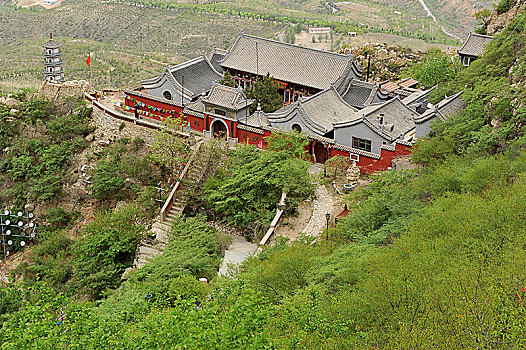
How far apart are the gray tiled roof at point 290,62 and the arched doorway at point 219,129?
21.0 ft

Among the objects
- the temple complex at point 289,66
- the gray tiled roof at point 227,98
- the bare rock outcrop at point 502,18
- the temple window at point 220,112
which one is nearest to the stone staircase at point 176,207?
the temple window at point 220,112

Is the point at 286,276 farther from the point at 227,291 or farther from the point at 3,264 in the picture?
the point at 3,264

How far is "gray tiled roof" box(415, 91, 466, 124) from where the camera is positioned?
29562 millimetres

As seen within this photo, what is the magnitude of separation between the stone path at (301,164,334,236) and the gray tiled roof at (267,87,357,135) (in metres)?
3.21

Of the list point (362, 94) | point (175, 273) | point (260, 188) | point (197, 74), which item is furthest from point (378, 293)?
point (197, 74)

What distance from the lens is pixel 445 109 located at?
30.2 m

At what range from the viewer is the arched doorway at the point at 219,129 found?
3439 centimetres

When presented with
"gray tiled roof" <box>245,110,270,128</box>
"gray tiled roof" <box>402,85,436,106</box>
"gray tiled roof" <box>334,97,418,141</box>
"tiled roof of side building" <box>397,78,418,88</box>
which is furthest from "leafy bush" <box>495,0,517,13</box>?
"gray tiled roof" <box>245,110,270,128</box>

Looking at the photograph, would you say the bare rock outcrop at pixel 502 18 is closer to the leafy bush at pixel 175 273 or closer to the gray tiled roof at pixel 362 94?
the gray tiled roof at pixel 362 94

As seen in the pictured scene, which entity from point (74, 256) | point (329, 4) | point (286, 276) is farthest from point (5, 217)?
point (329, 4)

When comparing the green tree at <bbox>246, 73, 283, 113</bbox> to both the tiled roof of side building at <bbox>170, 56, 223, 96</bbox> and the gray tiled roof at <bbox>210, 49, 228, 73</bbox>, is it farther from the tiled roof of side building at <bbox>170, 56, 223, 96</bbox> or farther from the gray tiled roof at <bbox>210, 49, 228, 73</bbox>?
the gray tiled roof at <bbox>210, 49, 228, 73</bbox>

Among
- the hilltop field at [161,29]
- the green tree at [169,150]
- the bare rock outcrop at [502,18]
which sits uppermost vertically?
the bare rock outcrop at [502,18]

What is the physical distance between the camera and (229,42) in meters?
76.8

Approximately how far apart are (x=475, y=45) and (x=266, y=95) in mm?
15408
